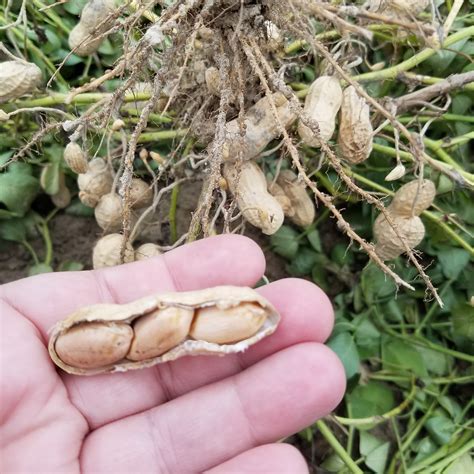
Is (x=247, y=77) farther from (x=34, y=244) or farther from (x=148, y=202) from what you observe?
(x=34, y=244)

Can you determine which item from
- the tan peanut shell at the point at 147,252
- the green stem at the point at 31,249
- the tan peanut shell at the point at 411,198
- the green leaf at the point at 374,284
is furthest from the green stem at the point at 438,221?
the green stem at the point at 31,249

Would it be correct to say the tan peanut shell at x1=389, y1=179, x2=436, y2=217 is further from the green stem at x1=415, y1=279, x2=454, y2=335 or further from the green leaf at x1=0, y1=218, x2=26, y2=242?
the green leaf at x1=0, y1=218, x2=26, y2=242

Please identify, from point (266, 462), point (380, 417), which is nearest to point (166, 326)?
point (266, 462)

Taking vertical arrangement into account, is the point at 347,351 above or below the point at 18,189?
below

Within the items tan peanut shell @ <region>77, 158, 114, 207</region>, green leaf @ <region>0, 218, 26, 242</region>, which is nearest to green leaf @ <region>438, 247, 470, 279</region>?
tan peanut shell @ <region>77, 158, 114, 207</region>

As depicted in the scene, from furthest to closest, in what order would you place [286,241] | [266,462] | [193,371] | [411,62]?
1. [286,241]
2. [411,62]
3. [193,371]
4. [266,462]

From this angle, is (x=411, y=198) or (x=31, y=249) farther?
(x=31, y=249)

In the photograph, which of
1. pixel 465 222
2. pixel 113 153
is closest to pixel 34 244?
pixel 113 153

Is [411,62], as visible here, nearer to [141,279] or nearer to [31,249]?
[141,279]
